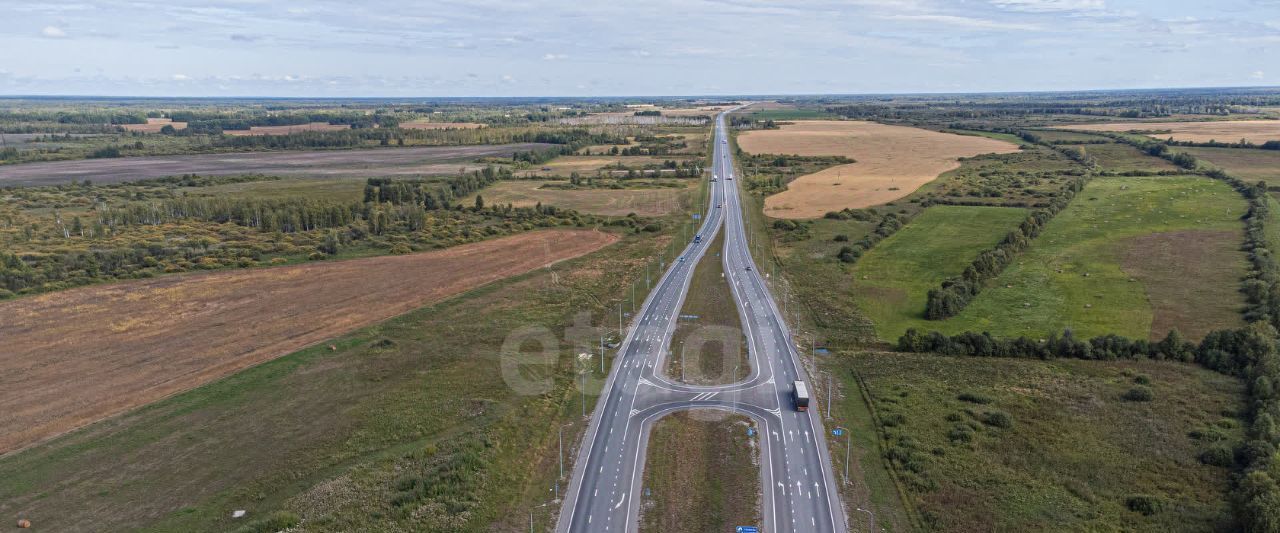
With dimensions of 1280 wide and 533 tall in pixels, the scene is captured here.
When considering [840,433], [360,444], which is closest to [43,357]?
[360,444]

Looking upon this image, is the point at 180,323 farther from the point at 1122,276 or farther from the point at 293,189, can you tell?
the point at 1122,276

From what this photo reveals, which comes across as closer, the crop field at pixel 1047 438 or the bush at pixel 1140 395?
the crop field at pixel 1047 438

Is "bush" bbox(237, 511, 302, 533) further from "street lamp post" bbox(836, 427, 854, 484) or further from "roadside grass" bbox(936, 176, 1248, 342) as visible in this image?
"roadside grass" bbox(936, 176, 1248, 342)

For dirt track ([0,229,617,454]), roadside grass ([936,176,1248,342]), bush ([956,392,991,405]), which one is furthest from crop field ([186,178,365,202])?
bush ([956,392,991,405])

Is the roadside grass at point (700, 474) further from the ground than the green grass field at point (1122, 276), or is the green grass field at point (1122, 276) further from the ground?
the green grass field at point (1122, 276)

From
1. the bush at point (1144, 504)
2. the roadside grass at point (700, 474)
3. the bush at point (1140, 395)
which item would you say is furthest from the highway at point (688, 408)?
the bush at point (1140, 395)

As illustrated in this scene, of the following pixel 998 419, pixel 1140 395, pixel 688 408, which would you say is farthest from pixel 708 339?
pixel 1140 395

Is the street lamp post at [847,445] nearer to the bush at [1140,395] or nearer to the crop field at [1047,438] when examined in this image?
the crop field at [1047,438]

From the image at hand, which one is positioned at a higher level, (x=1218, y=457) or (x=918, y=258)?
(x=918, y=258)
